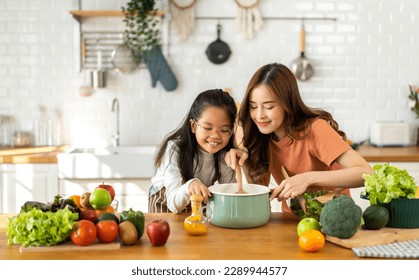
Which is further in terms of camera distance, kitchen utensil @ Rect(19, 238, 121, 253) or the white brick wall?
the white brick wall

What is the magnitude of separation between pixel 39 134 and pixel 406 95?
3.09 metres

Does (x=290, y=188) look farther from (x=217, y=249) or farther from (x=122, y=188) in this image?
(x=122, y=188)

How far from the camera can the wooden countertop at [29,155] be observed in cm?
414

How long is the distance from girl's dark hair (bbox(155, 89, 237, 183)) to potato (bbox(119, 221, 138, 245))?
658 millimetres

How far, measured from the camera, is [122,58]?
4656 mm

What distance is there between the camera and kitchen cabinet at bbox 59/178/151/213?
13.5 ft

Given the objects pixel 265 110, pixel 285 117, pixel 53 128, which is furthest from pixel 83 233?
pixel 53 128

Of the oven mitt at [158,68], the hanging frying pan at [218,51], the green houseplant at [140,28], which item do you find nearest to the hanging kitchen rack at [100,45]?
the green houseplant at [140,28]

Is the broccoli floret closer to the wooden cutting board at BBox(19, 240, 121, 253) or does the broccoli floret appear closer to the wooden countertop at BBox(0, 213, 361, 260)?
the wooden countertop at BBox(0, 213, 361, 260)

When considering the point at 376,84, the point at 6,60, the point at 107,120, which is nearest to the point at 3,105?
the point at 6,60

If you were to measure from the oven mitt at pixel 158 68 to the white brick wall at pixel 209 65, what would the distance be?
0.08m

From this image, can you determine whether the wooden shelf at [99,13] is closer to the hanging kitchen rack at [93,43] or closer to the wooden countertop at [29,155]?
the hanging kitchen rack at [93,43]

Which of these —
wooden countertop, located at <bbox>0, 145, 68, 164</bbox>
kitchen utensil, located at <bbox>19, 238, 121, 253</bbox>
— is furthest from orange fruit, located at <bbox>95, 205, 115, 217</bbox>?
wooden countertop, located at <bbox>0, 145, 68, 164</bbox>
